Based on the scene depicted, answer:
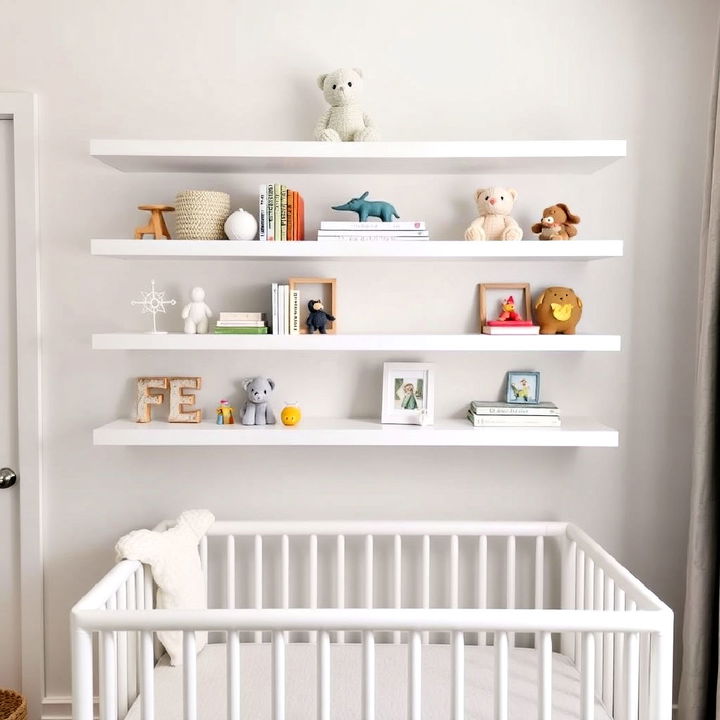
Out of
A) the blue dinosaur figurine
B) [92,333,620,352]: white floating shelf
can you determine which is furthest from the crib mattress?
the blue dinosaur figurine

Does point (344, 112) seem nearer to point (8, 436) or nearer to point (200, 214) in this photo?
point (200, 214)

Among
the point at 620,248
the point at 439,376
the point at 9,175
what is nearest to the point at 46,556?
the point at 9,175

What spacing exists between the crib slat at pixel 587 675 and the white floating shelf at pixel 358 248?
1.04m

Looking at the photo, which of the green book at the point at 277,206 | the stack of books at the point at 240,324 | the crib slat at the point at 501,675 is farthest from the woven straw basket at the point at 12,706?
the green book at the point at 277,206

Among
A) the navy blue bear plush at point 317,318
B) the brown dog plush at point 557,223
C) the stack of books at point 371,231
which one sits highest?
the brown dog plush at point 557,223

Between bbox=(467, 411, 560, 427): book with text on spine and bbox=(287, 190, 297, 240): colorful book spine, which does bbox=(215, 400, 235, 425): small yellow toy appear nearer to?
bbox=(287, 190, 297, 240): colorful book spine

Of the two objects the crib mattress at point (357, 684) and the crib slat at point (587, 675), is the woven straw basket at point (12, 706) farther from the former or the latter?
the crib slat at point (587, 675)

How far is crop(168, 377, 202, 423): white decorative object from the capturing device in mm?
2420

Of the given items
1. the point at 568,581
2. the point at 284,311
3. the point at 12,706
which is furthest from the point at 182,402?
the point at 568,581

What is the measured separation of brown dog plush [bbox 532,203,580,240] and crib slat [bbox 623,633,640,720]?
113 centimetres

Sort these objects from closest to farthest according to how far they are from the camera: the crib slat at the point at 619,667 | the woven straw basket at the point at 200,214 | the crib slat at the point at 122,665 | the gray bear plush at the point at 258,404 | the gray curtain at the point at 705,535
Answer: the crib slat at the point at 619,667 < the crib slat at the point at 122,665 < the gray curtain at the point at 705,535 < the woven straw basket at the point at 200,214 < the gray bear plush at the point at 258,404

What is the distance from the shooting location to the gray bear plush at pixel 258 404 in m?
2.39

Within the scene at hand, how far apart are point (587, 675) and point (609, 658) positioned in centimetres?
47

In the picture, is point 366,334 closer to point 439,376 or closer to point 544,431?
point 439,376
